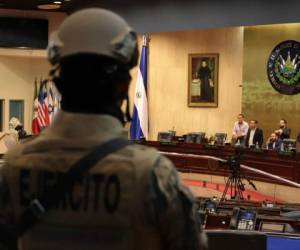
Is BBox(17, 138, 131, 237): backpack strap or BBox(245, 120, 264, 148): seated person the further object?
BBox(245, 120, 264, 148): seated person

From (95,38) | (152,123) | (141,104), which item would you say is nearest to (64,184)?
(95,38)

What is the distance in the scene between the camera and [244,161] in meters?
14.9

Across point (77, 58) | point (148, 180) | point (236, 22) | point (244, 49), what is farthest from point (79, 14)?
point (244, 49)

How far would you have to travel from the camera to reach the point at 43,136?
64.2 inches

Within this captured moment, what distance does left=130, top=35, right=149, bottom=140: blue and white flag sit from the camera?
18234 millimetres

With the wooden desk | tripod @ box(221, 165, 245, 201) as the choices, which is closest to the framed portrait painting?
the wooden desk

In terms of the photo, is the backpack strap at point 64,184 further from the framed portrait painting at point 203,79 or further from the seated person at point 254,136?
the framed portrait painting at point 203,79

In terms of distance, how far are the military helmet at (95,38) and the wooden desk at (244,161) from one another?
12.0 meters

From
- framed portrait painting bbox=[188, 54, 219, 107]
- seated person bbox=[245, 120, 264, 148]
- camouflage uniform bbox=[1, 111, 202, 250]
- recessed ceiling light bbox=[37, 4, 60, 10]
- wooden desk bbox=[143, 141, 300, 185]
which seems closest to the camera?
camouflage uniform bbox=[1, 111, 202, 250]

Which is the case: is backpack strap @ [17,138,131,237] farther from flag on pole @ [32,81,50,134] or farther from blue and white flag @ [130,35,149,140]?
flag on pole @ [32,81,50,134]

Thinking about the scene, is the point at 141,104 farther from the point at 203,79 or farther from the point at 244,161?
the point at 244,161

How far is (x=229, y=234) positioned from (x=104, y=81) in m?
1.45

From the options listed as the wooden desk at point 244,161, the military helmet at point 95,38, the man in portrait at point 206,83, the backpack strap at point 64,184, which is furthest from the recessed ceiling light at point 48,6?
the backpack strap at point 64,184

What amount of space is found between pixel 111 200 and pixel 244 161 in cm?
1357
